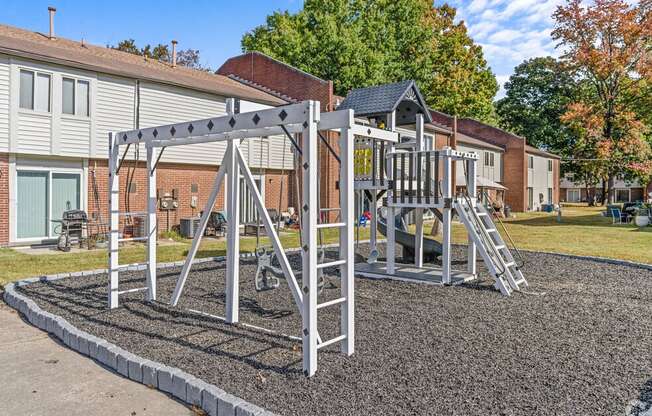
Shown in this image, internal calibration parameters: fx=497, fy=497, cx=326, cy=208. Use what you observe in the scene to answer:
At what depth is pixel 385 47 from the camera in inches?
1378

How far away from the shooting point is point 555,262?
11.6 meters

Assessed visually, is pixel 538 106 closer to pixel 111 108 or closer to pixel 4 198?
pixel 111 108

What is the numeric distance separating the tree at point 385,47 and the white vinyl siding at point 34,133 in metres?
19.1

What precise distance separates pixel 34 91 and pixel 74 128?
55.5 inches

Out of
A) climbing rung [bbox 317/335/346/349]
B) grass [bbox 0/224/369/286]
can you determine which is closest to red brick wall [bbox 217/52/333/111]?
grass [bbox 0/224/369/286]

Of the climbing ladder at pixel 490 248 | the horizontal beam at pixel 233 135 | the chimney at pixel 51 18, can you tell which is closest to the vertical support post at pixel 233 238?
the horizontal beam at pixel 233 135

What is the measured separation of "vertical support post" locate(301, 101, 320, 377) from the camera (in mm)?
4375

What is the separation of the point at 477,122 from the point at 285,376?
129 ft

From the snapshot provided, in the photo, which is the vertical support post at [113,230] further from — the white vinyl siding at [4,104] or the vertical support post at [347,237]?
the white vinyl siding at [4,104]

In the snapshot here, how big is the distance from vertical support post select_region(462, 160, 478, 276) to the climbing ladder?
8.3 inches

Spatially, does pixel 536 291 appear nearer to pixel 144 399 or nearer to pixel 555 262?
pixel 555 262

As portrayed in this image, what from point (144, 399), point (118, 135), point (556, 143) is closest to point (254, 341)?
point (144, 399)

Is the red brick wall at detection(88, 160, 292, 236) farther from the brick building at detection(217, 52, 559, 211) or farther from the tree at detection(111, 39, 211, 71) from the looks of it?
the tree at detection(111, 39, 211, 71)

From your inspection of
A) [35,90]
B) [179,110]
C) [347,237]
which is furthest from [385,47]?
[347,237]
